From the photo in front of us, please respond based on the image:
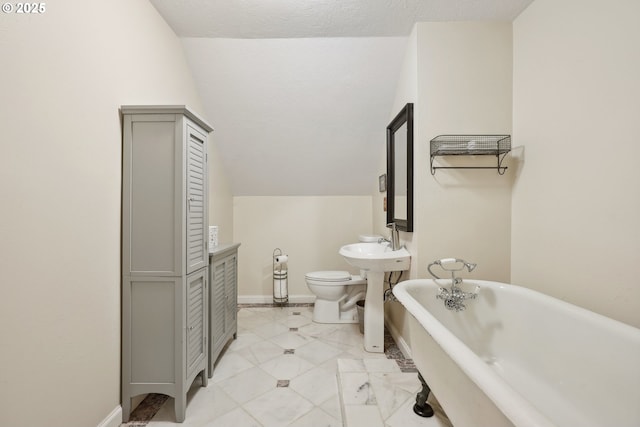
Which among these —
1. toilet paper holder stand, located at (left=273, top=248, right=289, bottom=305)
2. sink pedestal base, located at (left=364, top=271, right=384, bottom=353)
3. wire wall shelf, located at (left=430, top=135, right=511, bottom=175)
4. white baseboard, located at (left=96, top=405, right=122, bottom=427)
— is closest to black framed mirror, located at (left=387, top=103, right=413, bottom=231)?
wire wall shelf, located at (left=430, top=135, right=511, bottom=175)

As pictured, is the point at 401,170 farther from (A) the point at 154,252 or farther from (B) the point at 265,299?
(B) the point at 265,299

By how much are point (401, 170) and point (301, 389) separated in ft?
5.81

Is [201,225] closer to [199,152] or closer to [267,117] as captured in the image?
[199,152]

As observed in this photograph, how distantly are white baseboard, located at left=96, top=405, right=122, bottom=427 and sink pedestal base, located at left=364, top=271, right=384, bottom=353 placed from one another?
1.61 metres

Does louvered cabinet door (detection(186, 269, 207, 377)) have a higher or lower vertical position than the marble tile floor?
higher

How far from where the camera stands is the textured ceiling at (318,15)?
5.79 ft

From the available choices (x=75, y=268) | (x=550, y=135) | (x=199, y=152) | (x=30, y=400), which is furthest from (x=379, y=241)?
(x=30, y=400)

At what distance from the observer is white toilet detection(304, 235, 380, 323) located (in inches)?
108

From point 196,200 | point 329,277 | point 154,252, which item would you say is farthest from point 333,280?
point 154,252

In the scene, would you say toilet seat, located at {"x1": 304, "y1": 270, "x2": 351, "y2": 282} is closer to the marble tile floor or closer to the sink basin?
the marble tile floor

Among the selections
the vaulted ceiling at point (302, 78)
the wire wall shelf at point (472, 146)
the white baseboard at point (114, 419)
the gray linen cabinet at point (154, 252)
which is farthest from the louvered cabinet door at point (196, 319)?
the wire wall shelf at point (472, 146)

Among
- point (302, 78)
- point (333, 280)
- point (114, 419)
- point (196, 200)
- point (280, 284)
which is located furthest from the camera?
point (280, 284)

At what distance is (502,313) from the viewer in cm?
159

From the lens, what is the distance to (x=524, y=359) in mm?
1445
